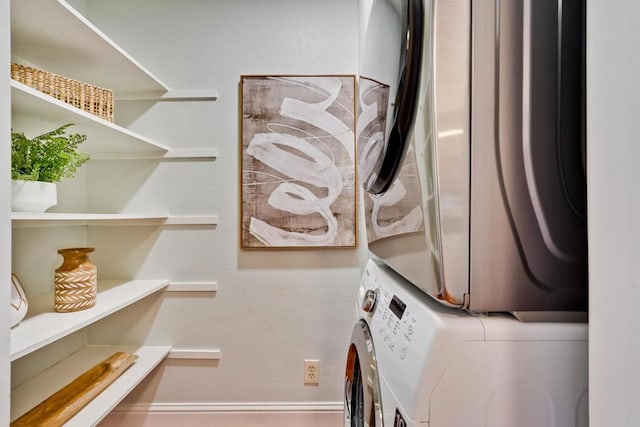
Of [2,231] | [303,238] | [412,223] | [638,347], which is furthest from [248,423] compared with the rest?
[638,347]

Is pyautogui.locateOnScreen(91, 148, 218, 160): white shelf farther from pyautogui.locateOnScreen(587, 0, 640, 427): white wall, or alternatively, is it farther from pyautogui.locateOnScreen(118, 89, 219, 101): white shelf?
pyautogui.locateOnScreen(587, 0, 640, 427): white wall

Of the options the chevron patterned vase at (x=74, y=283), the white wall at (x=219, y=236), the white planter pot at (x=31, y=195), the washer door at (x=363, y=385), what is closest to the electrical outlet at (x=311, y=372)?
the white wall at (x=219, y=236)

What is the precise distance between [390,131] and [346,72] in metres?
1.27

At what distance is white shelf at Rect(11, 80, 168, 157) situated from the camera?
103 centimetres

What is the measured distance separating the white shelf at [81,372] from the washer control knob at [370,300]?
115 cm

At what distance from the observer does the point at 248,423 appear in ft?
6.08

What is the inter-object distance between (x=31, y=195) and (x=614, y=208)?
54.3 inches

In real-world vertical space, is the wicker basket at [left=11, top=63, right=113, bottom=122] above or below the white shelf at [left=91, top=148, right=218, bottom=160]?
above

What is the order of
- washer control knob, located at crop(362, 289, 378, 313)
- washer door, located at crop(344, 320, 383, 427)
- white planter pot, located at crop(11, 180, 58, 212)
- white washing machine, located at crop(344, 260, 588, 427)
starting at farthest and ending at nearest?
white planter pot, located at crop(11, 180, 58, 212)
washer control knob, located at crop(362, 289, 378, 313)
washer door, located at crop(344, 320, 383, 427)
white washing machine, located at crop(344, 260, 588, 427)

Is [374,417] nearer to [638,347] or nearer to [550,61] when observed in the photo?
[638,347]

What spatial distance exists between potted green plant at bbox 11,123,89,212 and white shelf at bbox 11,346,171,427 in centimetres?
78

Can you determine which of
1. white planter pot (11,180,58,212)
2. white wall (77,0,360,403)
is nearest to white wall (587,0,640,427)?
white planter pot (11,180,58,212)

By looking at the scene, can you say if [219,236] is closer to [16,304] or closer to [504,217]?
[16,304]

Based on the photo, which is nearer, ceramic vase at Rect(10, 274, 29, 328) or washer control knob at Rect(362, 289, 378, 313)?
→ washer control knob at Rect(362, 289, 378, 313)
